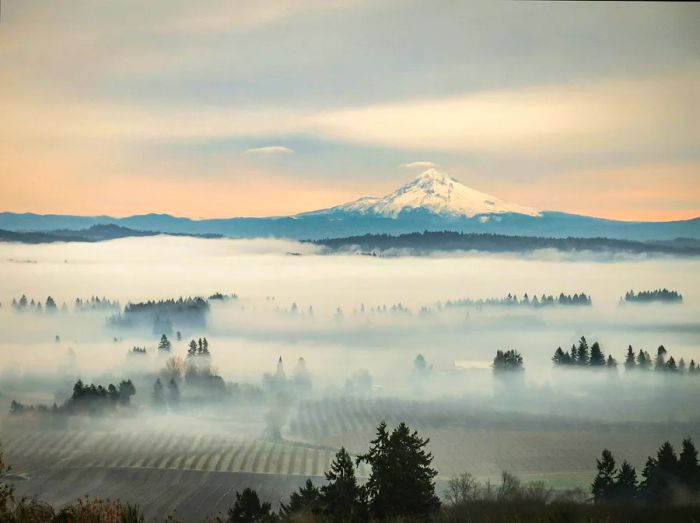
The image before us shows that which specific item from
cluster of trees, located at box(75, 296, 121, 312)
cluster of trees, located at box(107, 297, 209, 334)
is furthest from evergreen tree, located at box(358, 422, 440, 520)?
cluster of trees, located at box(75, 296, 121, 312)

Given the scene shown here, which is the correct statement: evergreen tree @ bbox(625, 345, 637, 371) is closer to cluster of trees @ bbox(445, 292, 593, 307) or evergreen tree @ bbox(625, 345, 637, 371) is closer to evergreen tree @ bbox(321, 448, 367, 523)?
cluster of trees @ bbox(445, 292, 593, 307)

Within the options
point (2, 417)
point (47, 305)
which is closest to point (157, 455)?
point (2, 417)

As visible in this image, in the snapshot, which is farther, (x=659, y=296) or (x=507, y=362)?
(x=507, y=362)

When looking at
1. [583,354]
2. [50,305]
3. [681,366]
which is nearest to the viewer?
[681,366]

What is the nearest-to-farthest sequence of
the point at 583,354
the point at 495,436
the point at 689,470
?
the point at 689,470 < the point at 495,436 < the point at 583,354

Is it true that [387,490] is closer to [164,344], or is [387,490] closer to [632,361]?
[632,361]

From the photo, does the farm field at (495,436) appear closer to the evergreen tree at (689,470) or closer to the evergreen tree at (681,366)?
the evergreen tree at (681,366)

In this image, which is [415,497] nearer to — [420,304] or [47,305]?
[47,305]

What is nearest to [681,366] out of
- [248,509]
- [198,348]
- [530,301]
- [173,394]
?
[530,301]

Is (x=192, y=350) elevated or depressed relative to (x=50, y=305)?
depressed

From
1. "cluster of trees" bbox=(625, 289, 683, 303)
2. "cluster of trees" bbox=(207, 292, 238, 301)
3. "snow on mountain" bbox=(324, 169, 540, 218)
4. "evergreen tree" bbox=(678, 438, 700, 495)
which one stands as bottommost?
"evergreen tree" bbox=(678, 438, 700, 495)
